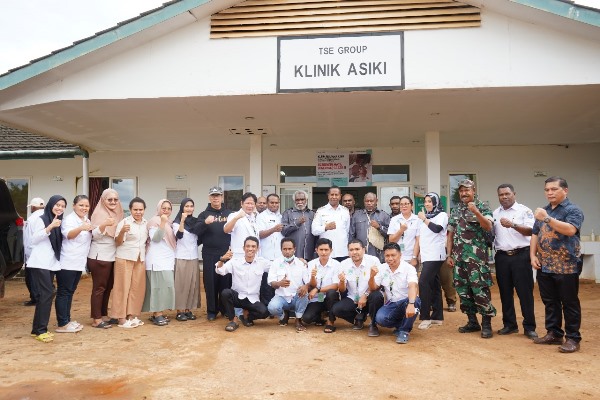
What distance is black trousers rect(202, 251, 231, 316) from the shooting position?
589 cm

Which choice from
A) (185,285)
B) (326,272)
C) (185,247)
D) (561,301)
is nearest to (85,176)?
(185,247)

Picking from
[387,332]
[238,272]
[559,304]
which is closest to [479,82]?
[559,304]

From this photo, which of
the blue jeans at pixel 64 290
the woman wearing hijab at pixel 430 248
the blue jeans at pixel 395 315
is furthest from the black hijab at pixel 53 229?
the woman wearing hijab at pixel 430 248

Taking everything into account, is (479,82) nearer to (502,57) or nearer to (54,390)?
(502,57)

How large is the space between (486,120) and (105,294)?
6964 millimetres

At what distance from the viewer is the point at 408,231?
5809 mm

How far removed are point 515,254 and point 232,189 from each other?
785cm

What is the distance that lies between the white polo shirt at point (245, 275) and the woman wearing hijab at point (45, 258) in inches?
70.8

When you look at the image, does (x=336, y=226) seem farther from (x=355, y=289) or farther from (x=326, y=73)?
(x=326, y=73)

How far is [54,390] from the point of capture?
3.45 meters

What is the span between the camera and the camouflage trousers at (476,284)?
490cm

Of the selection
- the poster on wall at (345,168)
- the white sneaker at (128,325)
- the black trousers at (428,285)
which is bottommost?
the white sneaker at (128,325)

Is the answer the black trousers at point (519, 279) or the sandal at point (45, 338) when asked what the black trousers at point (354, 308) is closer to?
the black trousers at point (519, 279)

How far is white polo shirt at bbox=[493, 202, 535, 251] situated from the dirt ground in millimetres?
998
